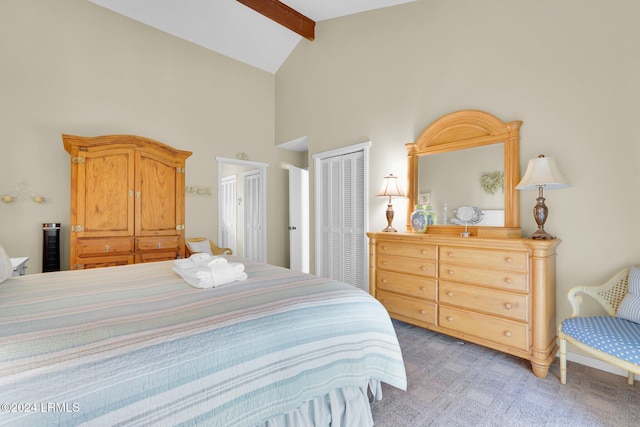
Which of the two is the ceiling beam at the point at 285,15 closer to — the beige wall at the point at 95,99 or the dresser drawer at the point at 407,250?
the beige wall at the point at 95,99

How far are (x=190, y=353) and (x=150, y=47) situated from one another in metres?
4.53

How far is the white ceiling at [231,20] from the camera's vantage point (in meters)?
3.72

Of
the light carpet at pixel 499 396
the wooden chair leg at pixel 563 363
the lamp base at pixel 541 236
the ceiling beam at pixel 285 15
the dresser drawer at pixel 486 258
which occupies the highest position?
the ceiling beam at pixel 285 15

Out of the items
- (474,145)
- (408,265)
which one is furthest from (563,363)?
(474,145)

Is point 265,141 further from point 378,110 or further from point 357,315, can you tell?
point 357,315

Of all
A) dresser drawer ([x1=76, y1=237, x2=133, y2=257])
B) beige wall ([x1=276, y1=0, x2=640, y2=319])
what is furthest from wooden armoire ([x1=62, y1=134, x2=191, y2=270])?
beige wall ([x1=276, y1=0, x2=640, y2=319])

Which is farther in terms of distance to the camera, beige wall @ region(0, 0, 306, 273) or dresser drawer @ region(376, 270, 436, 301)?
beige wall @ region(0, 0, 306, 273)

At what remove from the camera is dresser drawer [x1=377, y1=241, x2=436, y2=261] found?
2.62 metres

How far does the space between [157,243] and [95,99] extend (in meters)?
1.95

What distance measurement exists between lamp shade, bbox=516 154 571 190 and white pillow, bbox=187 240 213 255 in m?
3.66

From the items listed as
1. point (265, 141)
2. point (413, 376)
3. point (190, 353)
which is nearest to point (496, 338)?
point (413, 376)

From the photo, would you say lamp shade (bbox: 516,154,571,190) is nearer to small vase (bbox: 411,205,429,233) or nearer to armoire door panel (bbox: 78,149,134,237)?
small vase (bbox: 411,205,429,233)

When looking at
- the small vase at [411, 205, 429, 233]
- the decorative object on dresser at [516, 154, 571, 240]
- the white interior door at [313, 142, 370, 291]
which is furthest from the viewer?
the white interior door at [313, 142, 370, 291]

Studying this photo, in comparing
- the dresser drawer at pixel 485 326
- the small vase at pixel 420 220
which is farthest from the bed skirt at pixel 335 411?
the small vase at pixel 420 220
